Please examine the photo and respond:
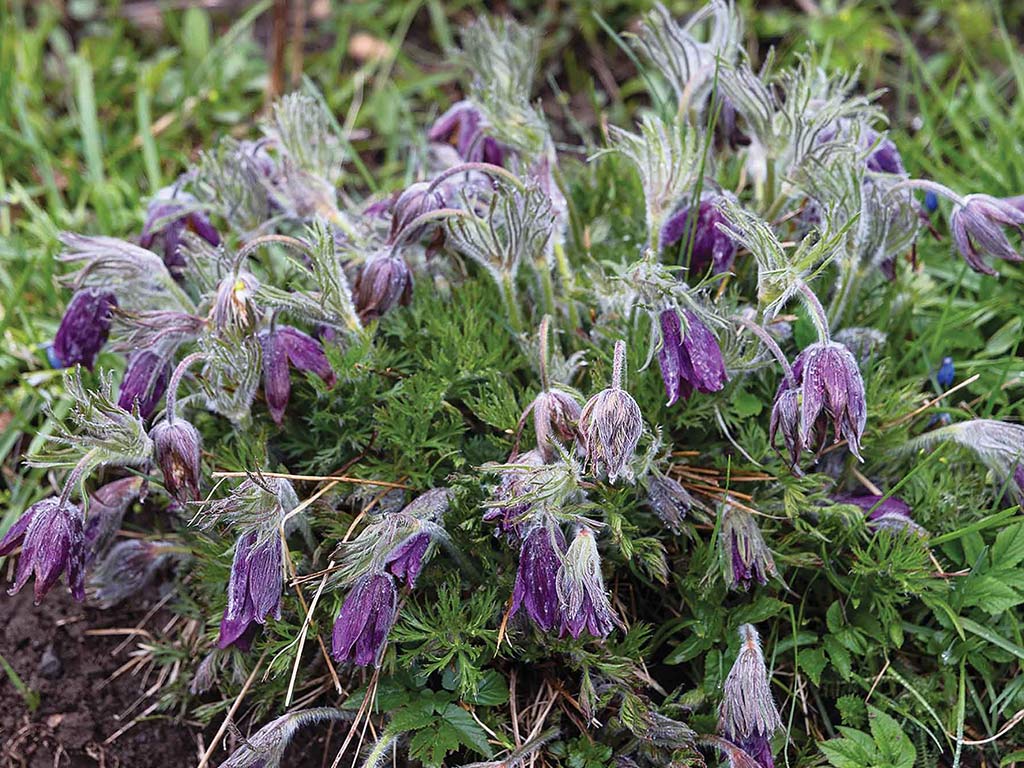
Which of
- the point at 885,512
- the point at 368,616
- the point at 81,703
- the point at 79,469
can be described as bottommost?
the point at 81,703

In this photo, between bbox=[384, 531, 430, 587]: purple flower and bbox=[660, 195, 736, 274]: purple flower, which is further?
bbox=[660, 195, 736, 274]: purple flower

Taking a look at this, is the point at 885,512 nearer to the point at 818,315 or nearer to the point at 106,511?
the point at 818,315

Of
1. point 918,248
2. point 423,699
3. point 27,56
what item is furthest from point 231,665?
point 27,56

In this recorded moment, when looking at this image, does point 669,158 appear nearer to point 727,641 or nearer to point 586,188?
point 586,188

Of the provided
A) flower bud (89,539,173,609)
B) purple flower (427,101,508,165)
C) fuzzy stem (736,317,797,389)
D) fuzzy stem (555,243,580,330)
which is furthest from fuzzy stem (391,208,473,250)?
flower bud (89,539,173,609)

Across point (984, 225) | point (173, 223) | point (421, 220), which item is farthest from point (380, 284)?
point (984, 225)

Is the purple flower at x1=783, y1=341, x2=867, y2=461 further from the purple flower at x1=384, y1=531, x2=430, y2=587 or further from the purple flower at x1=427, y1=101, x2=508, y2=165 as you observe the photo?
the purple flower at x1=427, y1=101, x2=508, y2=165
